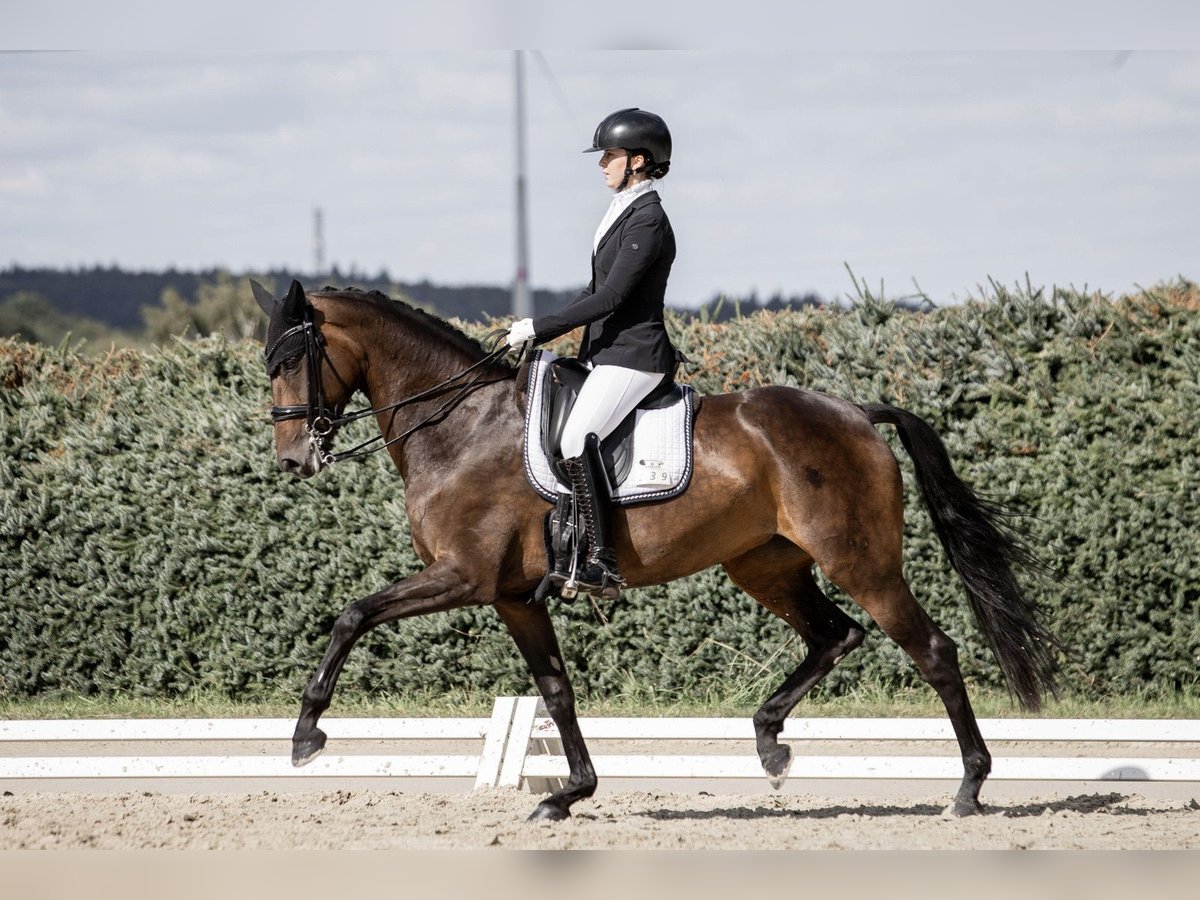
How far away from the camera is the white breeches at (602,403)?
5145 millimetres

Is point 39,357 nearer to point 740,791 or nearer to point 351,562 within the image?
point 351,562

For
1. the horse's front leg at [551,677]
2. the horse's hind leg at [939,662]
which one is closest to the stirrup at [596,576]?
the horse's front leg at [551,677]

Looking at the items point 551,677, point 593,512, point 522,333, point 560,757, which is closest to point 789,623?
point 551,677

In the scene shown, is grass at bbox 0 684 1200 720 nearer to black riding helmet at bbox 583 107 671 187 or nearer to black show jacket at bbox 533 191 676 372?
black show jacket at bbox 533 191 676 372

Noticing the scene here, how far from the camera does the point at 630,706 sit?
8117 millimetres

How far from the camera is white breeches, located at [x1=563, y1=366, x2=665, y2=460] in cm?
514

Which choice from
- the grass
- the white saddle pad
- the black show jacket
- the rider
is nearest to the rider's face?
the rider

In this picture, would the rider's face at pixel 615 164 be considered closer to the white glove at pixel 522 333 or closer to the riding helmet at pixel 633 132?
the riding helmet at pixel 633 132

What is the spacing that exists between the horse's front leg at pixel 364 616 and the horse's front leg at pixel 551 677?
18.0 inches

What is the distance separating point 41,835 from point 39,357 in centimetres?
579

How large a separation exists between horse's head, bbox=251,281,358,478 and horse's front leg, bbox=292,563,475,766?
2.10ft

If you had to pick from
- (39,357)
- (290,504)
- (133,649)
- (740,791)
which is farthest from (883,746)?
(39,357)

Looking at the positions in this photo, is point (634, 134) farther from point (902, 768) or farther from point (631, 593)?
point (631, 593)

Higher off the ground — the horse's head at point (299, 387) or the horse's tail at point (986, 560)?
the horse's head at point (299, 387)
